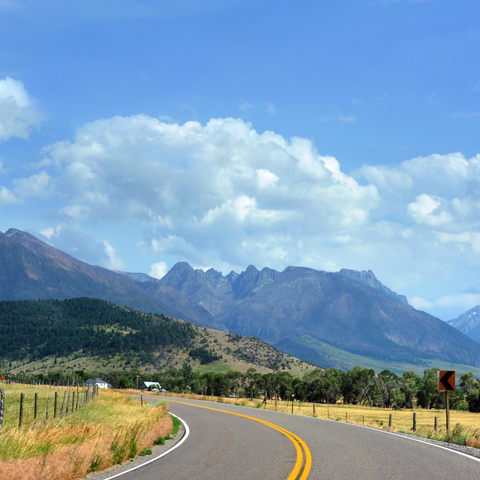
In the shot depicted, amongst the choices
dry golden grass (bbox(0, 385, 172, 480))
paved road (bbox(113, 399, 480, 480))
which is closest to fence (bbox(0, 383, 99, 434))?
dry golden grass (bbox(0, 385, 172, 480))

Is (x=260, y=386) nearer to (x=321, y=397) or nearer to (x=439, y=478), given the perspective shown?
(x=321, y=397)

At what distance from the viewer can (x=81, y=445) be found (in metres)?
12.6

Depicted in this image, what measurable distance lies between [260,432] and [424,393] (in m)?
83.2

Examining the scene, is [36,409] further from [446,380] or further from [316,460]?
[446,380]

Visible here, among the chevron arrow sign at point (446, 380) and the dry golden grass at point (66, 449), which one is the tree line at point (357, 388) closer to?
the chevron arrow sign at point (446, 380)

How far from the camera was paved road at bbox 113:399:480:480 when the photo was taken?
10.9 metres

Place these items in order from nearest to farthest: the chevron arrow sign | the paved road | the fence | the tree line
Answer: the paved road, the fence, the chevron arrow sign, the tree line

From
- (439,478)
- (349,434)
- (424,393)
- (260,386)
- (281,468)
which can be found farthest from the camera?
(260,386)

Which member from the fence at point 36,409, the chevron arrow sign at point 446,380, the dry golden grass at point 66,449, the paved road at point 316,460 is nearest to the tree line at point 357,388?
the fence at point 36,409

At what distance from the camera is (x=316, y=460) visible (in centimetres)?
1273

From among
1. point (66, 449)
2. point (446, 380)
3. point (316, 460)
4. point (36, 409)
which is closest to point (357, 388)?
point (446, 380)

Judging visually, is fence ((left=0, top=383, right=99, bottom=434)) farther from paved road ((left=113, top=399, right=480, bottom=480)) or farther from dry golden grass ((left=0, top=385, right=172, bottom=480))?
paved road ((left=113, top=399, right=480, bottom=480))

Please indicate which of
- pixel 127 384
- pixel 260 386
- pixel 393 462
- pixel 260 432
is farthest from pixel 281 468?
pixel 127 384

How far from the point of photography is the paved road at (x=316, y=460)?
1089cm
